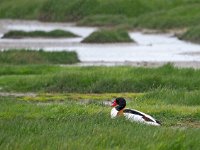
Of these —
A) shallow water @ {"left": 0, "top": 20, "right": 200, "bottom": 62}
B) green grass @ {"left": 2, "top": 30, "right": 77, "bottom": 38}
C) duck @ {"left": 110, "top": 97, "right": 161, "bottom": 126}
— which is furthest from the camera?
green grass @ {"left": 2, "top": 30, "right": 77, "bottom": 38}

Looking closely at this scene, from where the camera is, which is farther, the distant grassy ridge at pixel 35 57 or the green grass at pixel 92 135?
the distant grassy ridge at pixel 35 57

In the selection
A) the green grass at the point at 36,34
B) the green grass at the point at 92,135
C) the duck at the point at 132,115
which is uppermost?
the green grass at the point at 92,135

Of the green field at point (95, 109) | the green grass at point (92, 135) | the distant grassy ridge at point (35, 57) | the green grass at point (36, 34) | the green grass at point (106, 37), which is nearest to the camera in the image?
the green grass at point (92, 135)

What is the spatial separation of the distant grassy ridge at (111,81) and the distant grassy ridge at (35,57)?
10.6 meters

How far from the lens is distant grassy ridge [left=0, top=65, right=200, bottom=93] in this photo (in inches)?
1046

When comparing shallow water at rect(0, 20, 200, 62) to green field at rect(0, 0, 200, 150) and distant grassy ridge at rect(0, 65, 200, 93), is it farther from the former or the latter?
distant grassy ridge at rect(0, 65, 200, 93)

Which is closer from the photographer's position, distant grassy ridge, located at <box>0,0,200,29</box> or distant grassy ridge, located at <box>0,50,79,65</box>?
distant grassy ridge, located at <box>0,50,79,65</box>

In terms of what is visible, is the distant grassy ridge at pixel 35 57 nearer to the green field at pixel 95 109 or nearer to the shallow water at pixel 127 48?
the shallow water at pixel 127 48

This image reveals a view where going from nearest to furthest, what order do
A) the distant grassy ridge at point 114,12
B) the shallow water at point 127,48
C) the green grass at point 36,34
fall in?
the shallow water at point 127,48 → the green grass at point 36,34 → the distant grassy ridge at point 114,12

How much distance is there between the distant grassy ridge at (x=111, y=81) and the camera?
26.6m

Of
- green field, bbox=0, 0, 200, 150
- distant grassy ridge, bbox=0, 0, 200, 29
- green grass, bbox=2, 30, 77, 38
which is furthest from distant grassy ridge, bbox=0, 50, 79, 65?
distant grassy ridge, bbox=0, 0, 200, 29

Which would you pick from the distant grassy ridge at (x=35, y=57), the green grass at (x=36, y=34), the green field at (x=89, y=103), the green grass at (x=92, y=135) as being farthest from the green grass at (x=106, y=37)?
the green grass at (x=92, y=135)

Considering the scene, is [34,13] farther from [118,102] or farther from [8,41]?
[118,102]

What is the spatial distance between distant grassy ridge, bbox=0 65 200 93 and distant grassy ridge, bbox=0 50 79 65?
10.6 metres
